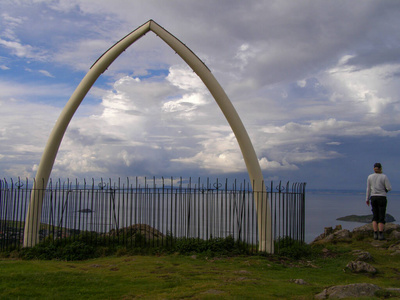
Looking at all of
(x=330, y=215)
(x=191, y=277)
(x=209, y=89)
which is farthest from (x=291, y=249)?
(x=330, y=215)

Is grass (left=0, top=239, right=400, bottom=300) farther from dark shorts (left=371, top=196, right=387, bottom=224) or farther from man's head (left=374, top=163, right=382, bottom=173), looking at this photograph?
man's head (left=374, top=163, right=382, bottom=173)

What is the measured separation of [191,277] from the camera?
841 cm

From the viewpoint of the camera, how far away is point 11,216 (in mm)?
14211

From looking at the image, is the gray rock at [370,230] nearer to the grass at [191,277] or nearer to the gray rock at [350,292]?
the grass at [191,277]

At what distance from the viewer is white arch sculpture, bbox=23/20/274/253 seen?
38.6ft

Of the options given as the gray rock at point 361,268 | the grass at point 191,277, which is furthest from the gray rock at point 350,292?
the gray rock at point 361,268

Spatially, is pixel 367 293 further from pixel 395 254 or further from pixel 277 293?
pixel 395 254

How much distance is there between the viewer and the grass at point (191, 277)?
704cm

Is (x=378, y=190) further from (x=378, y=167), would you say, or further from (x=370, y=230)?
(x=370, y=230)

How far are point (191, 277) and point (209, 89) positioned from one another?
21.1 feet

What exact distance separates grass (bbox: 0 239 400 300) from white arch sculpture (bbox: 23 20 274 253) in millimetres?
1246

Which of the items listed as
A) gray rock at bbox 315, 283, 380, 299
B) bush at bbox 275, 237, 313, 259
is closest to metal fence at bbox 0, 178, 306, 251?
bush at bbox 275, 237, 313, 259

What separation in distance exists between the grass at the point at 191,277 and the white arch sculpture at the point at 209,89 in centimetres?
125

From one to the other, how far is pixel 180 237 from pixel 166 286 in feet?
15.8
